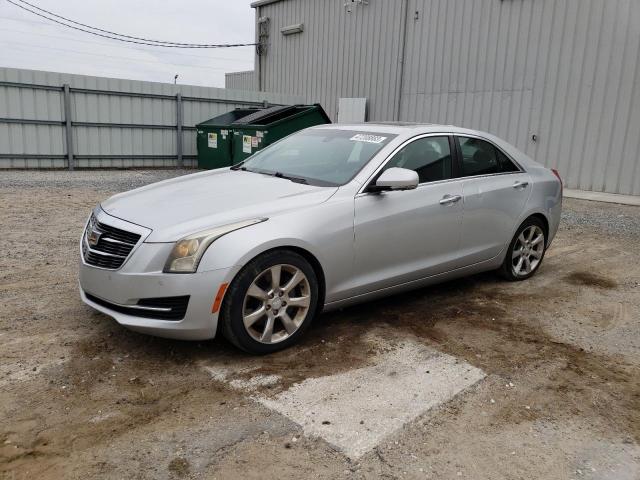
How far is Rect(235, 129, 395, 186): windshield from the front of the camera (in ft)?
13.3

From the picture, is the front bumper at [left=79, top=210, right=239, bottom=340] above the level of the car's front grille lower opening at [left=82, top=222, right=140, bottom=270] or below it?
below

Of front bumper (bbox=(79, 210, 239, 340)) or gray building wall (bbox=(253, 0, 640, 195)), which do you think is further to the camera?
gray building wall (bbox=(253, 0, 640, 195))

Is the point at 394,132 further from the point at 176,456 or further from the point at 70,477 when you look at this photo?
the point at 70,477

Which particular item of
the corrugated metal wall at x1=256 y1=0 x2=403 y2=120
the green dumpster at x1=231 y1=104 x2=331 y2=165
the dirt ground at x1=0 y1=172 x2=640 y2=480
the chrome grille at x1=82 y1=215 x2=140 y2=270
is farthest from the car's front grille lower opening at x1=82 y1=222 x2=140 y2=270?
the corrugated metal wall at x1=256 y1=0 x2=403 y2=120

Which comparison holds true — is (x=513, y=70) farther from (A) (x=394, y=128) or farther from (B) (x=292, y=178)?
(B) (x=292, y=178)

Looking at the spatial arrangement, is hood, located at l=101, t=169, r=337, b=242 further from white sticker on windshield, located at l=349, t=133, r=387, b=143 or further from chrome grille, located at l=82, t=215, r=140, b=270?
white sticker on windshield, located at l=349, t=133, r=387, b=143

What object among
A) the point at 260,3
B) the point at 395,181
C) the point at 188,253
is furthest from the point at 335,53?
the point at 188,253

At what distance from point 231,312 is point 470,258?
2272 mm

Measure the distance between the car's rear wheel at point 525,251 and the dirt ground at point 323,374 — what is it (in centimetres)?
Answer: 17

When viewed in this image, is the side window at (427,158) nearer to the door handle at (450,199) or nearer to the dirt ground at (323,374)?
the door handle at (450,199)

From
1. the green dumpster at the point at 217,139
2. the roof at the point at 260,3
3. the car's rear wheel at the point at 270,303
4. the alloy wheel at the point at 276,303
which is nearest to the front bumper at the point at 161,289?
the car's rear wheel at the point at 270,303

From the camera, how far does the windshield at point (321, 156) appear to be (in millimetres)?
4066

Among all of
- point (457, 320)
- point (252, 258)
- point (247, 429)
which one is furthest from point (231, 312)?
point (457, 320)

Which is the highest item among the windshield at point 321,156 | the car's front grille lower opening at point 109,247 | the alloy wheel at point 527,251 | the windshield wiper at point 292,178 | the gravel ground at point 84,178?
the windshield at point 321,156
